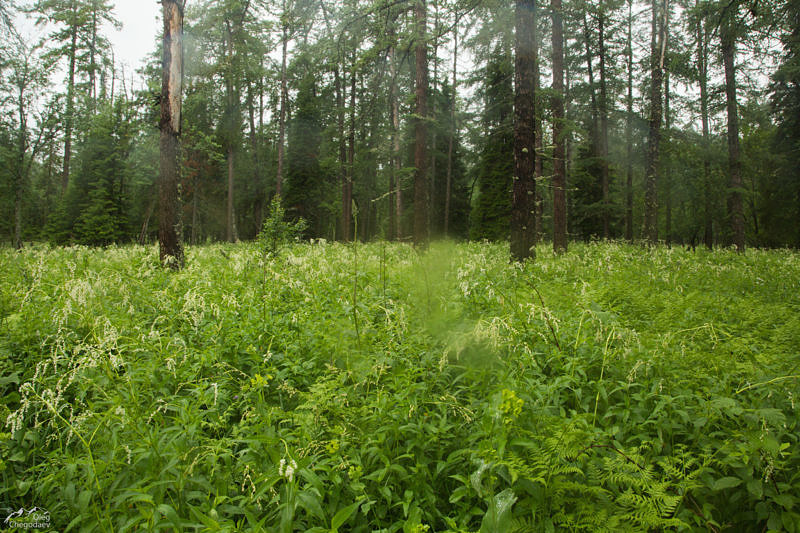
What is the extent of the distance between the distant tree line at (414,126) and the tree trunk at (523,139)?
0.83 ft

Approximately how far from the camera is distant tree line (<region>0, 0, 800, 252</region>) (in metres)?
12.8

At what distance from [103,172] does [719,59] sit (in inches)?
1267

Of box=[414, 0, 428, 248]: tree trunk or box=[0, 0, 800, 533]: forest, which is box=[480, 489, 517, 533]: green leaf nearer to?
box=[0, 0, 800, 533]: forest

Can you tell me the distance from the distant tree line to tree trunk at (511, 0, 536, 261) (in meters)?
0.25

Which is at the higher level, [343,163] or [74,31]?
[74,31]

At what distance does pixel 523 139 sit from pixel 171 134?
302 inches

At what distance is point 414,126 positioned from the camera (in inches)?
505

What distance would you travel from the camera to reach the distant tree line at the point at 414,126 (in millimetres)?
12836

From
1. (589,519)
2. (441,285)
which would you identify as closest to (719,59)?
(441,285)

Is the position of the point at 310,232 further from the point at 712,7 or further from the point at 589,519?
the point at 589,519

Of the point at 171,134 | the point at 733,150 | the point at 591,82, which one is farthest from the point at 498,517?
the point at 591,82

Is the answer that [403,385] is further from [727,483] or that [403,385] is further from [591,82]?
[591,82]

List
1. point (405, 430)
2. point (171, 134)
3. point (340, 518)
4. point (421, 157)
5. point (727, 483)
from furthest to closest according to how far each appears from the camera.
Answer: point (421, 157)
point (171, 134)
point (405, 430)
point (727, 483)
point (340, 518)

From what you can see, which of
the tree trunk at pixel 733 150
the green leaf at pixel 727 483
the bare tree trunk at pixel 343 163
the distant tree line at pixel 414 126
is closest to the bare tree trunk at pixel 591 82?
the distant tree line at pixel 414 126
